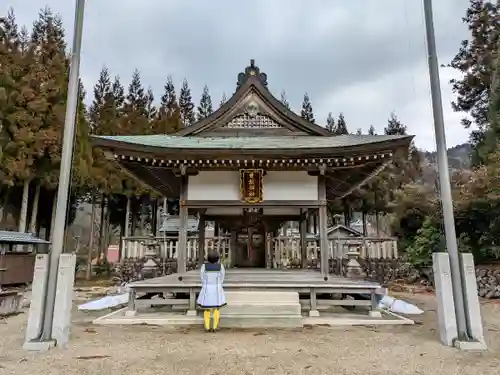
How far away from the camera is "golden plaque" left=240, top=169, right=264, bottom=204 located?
9.01 meters

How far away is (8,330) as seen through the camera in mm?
6703

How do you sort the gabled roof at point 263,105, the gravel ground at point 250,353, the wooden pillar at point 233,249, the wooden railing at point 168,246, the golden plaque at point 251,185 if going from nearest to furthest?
the gravel ground at point 250,353
the golden plaque at point 251,185
the gabled roof at point 263,105
the wooden pillar at point 233,249
the wooden railing at point 168,246

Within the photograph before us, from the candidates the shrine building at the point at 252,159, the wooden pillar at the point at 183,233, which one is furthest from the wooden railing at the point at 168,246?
the wooden pillar at the point at 183,233

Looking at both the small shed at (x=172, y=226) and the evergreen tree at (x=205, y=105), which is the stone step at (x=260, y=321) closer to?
the small shed at (x=172, y=226)

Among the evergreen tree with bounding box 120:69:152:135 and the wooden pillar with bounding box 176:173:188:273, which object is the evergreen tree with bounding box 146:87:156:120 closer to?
the evergreen tree with bounding box 120:69:152:135

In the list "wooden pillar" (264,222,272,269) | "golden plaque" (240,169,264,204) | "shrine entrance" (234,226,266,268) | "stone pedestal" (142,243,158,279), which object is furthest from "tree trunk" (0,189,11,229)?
"golden plaque" (240,169,264,204)

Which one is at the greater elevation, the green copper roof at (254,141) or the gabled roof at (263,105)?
the gabled roof at (263,105)

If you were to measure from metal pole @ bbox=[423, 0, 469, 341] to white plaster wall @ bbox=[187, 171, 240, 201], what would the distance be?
4.84 meters

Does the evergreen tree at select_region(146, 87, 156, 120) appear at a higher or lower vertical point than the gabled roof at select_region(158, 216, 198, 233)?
higher

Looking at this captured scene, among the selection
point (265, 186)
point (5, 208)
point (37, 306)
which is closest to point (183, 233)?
point (265, 186)

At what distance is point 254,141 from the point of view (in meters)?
9.95

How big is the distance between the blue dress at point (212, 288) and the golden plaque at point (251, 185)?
2723 mm

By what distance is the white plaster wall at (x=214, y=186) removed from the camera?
30.3ft

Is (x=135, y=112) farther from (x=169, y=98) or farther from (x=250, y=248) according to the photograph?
(x=250, y=248)
